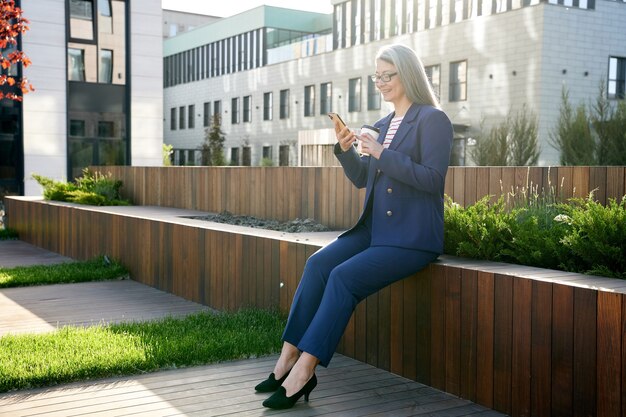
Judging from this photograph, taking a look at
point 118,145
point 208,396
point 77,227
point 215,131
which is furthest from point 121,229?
point 215,131

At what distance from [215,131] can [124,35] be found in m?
20.5

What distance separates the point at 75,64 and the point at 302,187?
1667 cm

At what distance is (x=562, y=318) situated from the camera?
3832 mm

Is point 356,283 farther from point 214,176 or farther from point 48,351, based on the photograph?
point 214,176

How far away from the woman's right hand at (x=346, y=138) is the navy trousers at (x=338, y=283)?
1.64 ft

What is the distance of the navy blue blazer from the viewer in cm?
430

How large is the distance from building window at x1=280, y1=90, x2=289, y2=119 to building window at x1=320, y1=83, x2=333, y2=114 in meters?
3.76

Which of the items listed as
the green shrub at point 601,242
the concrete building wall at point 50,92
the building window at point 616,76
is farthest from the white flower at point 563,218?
the building window at point 616,76

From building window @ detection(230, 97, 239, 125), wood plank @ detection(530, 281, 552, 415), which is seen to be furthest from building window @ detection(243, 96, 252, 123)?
wood plank @ detection(530, 281, 552, 415)

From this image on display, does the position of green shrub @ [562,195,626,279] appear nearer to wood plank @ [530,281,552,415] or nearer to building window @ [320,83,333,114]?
wood plank @ [530,281,552,415]

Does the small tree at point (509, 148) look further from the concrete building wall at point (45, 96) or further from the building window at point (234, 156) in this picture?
the building window at point (234, 156)

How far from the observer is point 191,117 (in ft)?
184

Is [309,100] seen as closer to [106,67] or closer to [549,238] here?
[106,67]

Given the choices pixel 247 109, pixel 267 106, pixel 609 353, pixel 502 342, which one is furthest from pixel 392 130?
pixel 247 109
